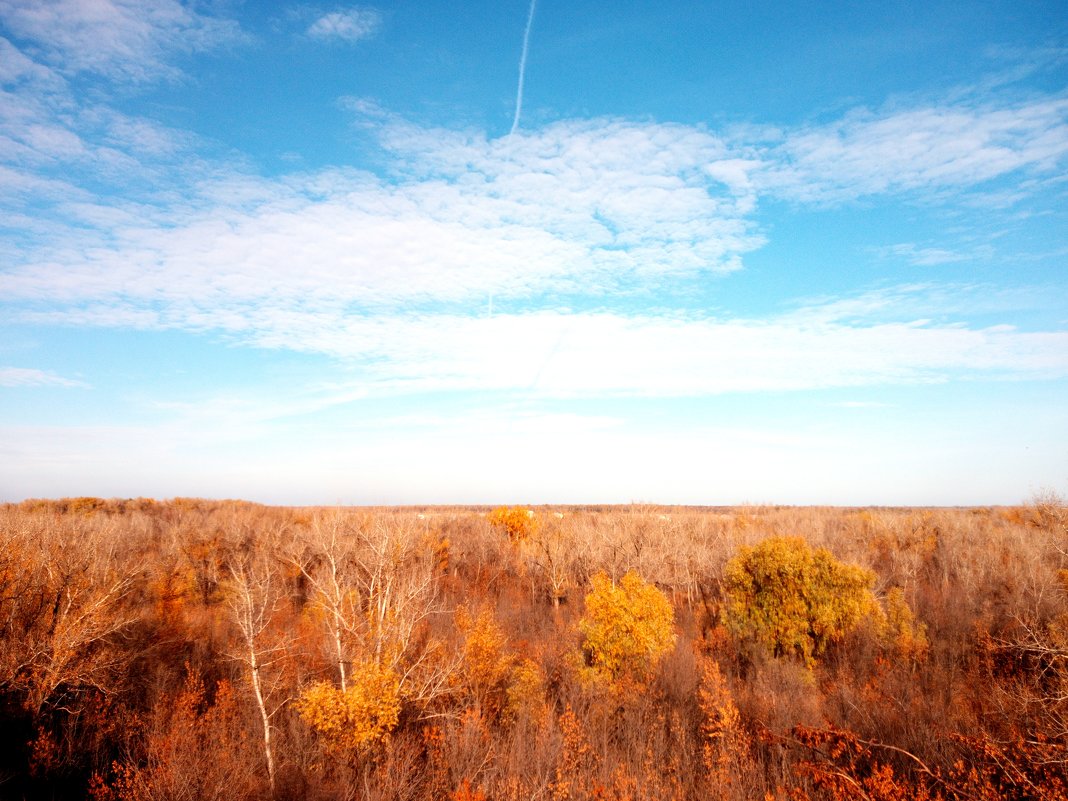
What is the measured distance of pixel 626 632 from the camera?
17969mm

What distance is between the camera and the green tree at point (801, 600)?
67.5ft

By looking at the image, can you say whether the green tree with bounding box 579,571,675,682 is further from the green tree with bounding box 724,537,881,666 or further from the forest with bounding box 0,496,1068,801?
the green tree with bounding box 724,537,881,666

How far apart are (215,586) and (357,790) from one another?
959 inches

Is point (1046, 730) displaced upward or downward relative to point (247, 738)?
upward

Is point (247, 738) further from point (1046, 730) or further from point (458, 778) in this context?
point (1046, 730)

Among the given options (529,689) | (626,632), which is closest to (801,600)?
(626,632)

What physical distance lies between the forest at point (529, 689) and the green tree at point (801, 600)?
8 cm

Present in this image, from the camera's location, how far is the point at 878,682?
1909 cm

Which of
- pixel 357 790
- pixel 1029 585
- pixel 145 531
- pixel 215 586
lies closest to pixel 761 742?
pixel 357 790

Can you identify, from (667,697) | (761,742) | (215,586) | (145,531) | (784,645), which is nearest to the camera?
(761,742)

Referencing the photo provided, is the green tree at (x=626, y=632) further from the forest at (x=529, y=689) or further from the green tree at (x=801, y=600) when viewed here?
the green tree at (x=801, y=600)

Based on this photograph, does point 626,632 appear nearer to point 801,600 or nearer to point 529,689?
point 529,689

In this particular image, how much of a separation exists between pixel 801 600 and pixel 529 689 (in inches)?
432

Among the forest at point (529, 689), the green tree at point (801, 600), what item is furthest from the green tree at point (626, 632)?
the green tree at point (801, 600)
